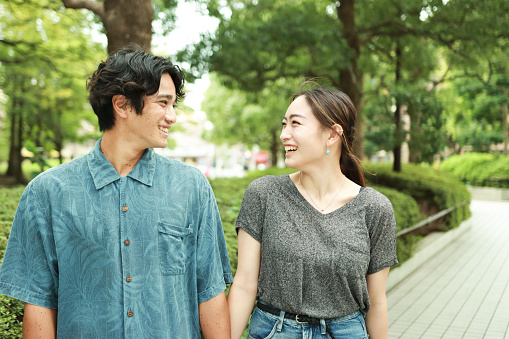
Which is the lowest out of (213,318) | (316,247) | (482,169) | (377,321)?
(482,169)

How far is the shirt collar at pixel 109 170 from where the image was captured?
1796mm

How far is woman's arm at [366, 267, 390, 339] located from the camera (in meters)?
2.15

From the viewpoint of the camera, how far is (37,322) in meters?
1.72

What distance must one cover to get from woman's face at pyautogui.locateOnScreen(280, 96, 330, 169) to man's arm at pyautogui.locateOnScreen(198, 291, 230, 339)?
2.22 feet

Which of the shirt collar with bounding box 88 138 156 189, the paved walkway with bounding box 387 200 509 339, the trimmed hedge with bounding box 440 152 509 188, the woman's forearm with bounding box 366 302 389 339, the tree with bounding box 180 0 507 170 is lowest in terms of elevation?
the paved walkway with bounding box 387 200 509 339

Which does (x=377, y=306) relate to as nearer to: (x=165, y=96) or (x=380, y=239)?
(x=380, y=239)

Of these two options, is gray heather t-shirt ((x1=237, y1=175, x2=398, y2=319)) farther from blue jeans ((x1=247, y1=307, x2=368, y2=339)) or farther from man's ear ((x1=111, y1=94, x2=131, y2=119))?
man's ear ((x1=111, y1=94, x2=131, y2=119))

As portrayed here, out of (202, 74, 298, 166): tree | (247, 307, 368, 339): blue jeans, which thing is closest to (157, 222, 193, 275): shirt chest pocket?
(247, 307, 368, 339): blue jeans

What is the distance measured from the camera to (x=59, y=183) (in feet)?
5.78

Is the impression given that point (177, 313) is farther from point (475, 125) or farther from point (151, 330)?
point (475, 125)

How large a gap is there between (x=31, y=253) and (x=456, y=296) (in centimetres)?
665

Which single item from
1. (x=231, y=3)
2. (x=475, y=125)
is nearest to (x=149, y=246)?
(x=231, y=3)

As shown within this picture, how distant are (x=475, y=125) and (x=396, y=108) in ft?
77.6

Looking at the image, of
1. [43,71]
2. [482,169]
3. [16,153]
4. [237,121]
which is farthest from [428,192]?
[482,169]
